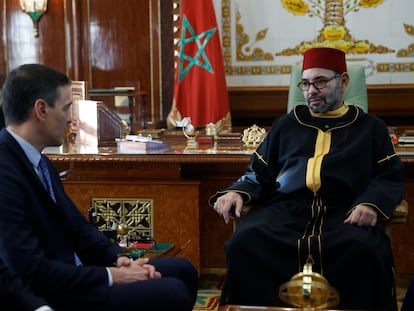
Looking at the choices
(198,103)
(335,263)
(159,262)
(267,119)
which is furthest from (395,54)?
(159,262)

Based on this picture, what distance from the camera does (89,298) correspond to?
228 centimetres

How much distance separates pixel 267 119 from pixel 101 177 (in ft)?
9.43

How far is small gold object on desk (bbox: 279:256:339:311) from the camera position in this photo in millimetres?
2164

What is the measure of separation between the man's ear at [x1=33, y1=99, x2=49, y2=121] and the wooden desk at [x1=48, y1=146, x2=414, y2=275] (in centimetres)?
176

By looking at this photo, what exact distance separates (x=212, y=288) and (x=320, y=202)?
1031mm

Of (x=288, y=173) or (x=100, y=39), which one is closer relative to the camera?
(x=288, y=173)

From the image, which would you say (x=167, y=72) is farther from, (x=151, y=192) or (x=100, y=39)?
(x=151, y=192)

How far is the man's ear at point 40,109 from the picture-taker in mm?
2326

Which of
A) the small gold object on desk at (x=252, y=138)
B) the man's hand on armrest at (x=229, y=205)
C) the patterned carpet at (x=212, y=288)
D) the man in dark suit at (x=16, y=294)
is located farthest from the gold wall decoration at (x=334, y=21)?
the man in dark suit at (x=16, y=294)

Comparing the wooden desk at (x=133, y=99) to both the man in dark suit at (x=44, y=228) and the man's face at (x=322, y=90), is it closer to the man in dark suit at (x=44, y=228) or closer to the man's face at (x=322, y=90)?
the man's face at (x=322, y=90)

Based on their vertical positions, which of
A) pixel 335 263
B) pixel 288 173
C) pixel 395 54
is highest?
pixel 395 54

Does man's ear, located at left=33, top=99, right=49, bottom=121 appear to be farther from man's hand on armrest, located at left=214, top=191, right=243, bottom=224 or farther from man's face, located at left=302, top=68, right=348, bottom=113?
man's face, located at left=302, top=68, right=348, bottom=113

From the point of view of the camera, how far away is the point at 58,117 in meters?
2.39

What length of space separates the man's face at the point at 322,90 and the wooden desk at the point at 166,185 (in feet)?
2.16
